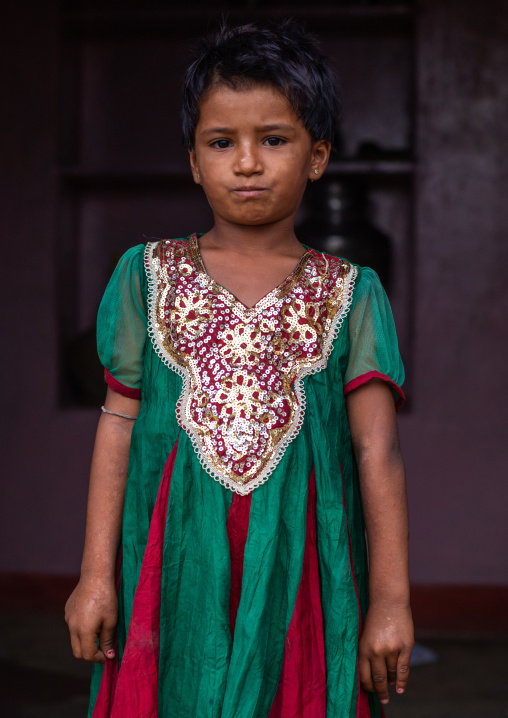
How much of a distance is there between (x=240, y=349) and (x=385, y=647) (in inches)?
19.4

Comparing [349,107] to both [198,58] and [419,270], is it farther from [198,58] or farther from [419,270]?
[198,58]

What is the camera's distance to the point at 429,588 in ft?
11.2

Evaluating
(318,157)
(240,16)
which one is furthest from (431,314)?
(318,157)

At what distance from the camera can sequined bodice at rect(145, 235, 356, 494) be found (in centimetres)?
131

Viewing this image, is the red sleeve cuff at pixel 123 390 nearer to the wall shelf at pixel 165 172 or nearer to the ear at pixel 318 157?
the ear at pixel 318 157

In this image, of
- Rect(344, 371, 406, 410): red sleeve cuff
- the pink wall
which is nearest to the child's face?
Rect(344, 371, 406, 410): red sleeve cuff

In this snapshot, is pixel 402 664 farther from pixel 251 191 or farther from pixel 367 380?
pixel 251 191

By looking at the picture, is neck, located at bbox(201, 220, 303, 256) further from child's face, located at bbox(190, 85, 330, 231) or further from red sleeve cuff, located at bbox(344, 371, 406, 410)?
red sleeve cuff, located at bbox(344, 371, 406, 410)

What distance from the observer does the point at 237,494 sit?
51.2 inches

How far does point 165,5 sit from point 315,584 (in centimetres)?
307

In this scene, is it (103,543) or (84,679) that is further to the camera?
(84,679)

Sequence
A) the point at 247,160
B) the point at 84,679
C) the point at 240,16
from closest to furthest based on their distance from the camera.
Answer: the point at 247,160 < the point at 84,679 < the point at 240,16

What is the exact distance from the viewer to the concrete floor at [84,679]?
2.66 metres

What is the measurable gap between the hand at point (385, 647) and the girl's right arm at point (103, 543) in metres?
0.39
